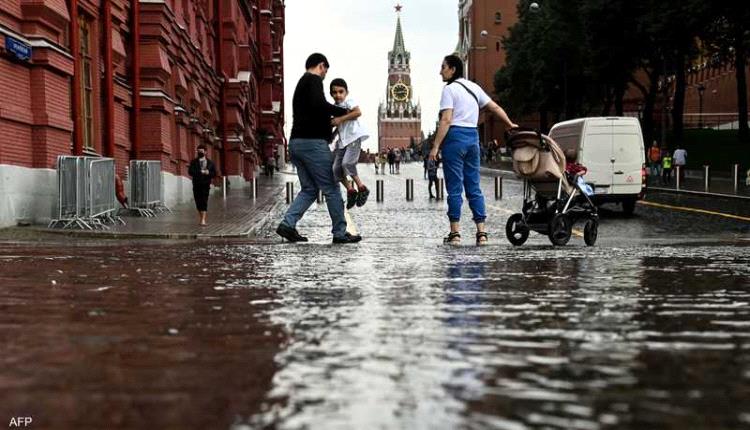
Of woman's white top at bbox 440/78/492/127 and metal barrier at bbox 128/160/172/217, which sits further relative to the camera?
metal barrier at bbox 128/160/172/217

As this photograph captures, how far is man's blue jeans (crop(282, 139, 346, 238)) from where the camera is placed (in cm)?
1119

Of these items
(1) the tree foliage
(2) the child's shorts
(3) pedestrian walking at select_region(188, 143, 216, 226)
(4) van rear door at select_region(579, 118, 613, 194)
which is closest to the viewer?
(2) the child's shorts

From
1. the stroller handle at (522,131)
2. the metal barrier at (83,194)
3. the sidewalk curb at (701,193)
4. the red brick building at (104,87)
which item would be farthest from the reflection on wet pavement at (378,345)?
the sidewalk curb at (701,193)

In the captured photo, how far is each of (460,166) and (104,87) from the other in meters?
10.8

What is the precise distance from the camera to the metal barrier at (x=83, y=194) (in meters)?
14.6

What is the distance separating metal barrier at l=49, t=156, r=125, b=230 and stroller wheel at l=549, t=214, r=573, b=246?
7047 millimetres

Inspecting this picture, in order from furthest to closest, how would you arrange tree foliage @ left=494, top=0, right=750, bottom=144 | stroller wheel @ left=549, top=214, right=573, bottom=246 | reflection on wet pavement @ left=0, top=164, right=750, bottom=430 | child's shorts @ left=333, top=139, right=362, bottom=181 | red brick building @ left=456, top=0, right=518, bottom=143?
red brick building @ left=456, top=0, right=518, bottom=143
tree foliage @ left=494, top=0, right=750, bottom=144
child's shorts @ left=333, top=139, right=362, bottom=181
stroller wheel @ left=549, top=214, right=573, bottom=246
reflection on wet pavement @ left=0, top=164, right=750, bottom=430

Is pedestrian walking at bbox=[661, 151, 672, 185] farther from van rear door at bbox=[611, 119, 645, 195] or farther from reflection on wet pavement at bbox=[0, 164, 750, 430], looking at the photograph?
reflection on wet pavement at bbox=[0, 164, 750, 430]

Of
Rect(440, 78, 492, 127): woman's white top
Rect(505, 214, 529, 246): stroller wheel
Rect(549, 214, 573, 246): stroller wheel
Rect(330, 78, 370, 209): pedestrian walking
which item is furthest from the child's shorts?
Rect(549, 214, 573, 246): stroller wheel

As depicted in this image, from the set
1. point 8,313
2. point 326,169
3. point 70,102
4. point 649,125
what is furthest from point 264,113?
point 8,313

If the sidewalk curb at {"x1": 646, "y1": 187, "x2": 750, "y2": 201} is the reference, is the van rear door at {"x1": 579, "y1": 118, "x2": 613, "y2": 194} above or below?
above

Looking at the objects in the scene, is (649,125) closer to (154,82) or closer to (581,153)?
(581,153)

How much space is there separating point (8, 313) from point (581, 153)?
18911 mm

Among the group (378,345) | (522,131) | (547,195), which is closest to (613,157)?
(547,195)
